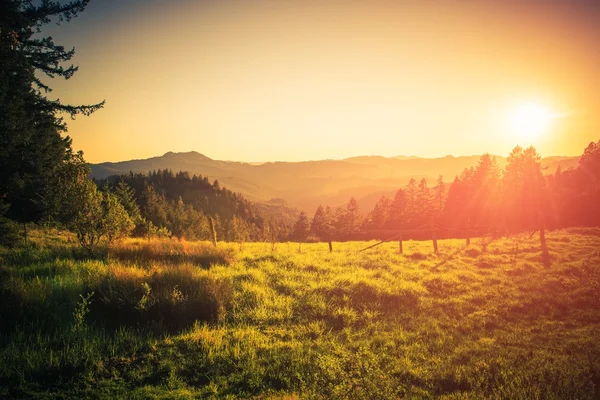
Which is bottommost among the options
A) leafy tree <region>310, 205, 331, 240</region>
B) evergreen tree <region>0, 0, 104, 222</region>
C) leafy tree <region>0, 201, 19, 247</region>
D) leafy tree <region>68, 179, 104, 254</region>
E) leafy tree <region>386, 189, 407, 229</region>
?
leafy tree <region>310, 205, 331, 240</region>

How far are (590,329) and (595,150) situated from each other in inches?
2489

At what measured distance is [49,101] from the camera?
40.6 feet

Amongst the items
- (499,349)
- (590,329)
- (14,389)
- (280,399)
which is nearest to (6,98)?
(14,389)

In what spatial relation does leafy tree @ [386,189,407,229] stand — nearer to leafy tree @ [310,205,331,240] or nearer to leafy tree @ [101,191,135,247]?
leafy tree @ [310,205,331,240]

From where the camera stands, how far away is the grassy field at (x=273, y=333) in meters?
5.68

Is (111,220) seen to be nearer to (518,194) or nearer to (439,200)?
(518,194)

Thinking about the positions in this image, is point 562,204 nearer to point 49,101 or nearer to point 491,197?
point 491,197

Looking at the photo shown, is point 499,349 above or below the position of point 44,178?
below

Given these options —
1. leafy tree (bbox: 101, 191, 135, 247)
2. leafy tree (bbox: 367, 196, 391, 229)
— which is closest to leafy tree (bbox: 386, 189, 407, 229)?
leafy tree (bbox: 367, 196, 391, 229)

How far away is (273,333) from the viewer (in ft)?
26.8

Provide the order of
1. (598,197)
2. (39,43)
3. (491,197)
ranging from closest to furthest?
(39,43)
(598,197)
(491,197)

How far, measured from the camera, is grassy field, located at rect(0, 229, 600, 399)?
18.6 feet

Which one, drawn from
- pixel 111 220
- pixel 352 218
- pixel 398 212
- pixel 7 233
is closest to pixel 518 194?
pixel 398 212

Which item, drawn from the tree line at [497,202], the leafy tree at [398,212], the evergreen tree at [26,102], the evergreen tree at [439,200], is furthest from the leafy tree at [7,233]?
the evergreen tree at [439,200]
